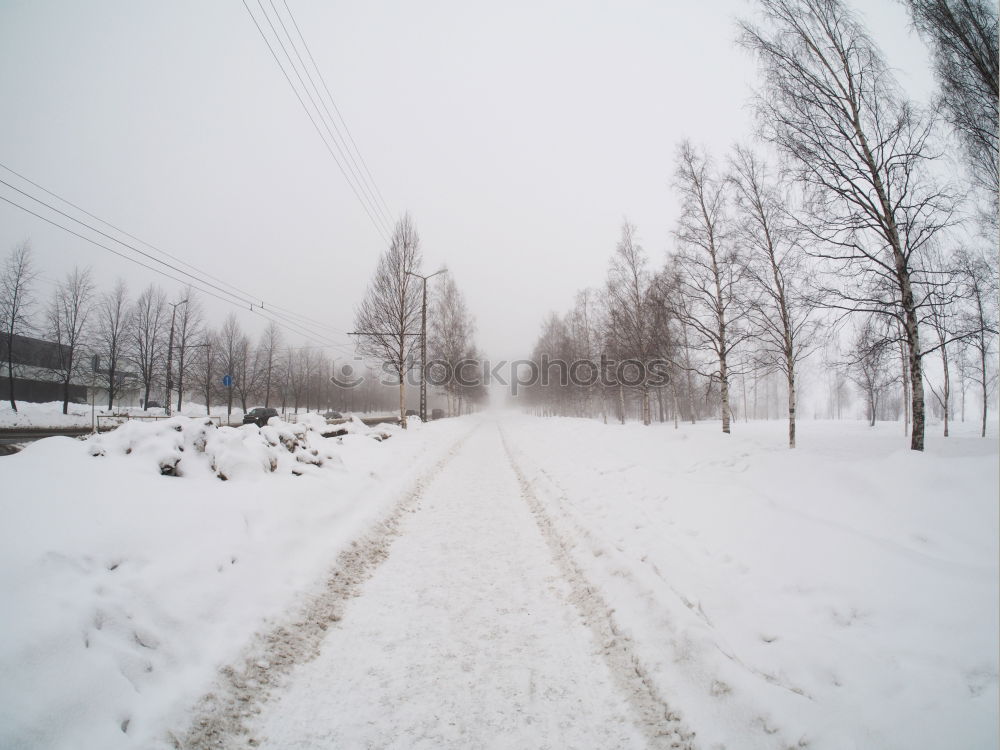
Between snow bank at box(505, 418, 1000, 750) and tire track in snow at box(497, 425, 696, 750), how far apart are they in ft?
0.25

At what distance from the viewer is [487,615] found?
3.63 meters

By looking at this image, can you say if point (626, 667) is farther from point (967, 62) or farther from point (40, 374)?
point (40, 374)

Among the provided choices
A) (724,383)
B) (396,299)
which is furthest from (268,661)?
(396,299)

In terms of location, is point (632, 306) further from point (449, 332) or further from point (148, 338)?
point (148, 338)

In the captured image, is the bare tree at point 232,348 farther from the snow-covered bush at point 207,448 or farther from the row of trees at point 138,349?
the snow-covered bush at point 207,448

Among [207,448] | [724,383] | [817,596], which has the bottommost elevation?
[817,596]

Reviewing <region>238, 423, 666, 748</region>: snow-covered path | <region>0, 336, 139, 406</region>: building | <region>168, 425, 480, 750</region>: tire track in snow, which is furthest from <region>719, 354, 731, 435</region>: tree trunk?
<region>0, 336, 139, 406</region>: building

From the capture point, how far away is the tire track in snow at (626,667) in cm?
233

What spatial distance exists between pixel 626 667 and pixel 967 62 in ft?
41.7

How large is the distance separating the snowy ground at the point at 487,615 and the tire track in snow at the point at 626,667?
2 cm

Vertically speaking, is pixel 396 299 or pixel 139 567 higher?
pixel 396 299

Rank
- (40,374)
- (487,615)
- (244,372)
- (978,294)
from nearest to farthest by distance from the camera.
Answer: 1. (487,615)
2. (978,294)
3. (40,374)
4. (244,372)

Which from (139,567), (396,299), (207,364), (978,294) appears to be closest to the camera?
(139,567)

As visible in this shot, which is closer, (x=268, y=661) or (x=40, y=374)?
(x=268, y=661)
